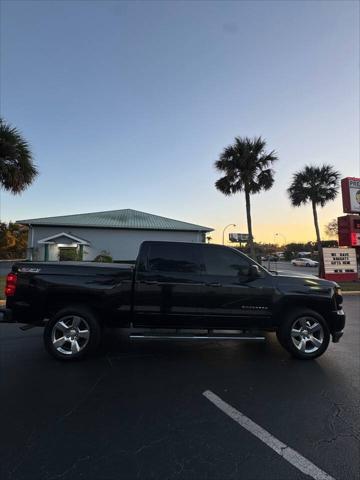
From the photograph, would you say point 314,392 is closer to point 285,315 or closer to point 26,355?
point 285,315

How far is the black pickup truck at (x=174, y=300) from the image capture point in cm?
520

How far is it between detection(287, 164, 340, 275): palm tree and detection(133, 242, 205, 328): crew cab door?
2844 cm

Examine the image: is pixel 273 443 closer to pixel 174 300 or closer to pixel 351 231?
pixel 174 300

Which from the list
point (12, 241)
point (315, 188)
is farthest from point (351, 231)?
point (12, 241)

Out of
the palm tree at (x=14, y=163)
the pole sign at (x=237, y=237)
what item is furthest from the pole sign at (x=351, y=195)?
the pole sign at (x=237, y=237)

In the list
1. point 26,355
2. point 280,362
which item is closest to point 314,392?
point 280,362

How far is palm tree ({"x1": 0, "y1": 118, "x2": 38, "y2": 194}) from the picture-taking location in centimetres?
1402

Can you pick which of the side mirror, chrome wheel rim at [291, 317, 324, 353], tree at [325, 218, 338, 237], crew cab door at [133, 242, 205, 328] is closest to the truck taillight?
crew cab door at [133, 242, 205, 328]

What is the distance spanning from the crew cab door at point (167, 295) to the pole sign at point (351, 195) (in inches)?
700

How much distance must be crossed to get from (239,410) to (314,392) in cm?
118

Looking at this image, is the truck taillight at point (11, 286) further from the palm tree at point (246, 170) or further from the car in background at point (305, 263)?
the car in background at point (305, 263)

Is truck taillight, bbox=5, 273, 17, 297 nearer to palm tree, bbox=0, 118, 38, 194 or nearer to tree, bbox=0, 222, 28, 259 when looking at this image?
palm tree, bbox=0, 118, 38, 194

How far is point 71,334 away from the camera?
5.05 meters

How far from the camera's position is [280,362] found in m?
5.16
